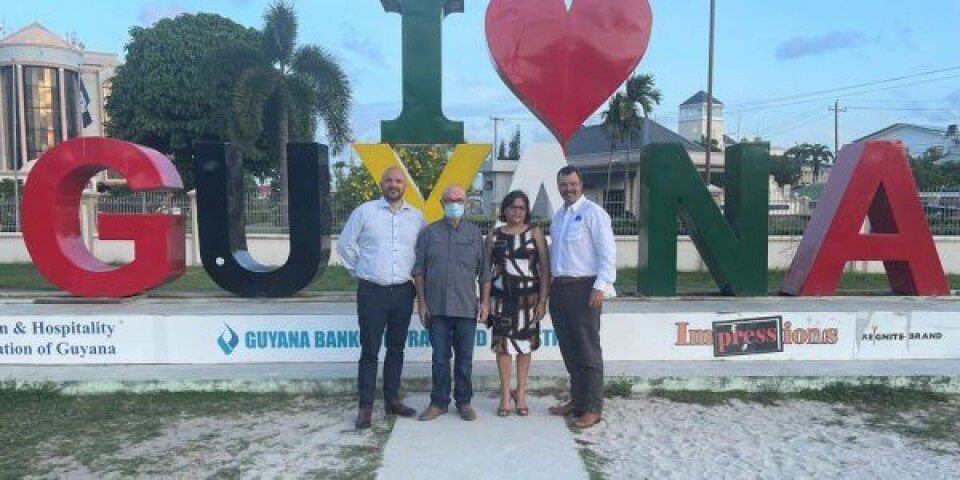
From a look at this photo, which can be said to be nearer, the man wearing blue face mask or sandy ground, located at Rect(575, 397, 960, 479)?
sandy ground, located at Rect(575, 397, 960, 479)

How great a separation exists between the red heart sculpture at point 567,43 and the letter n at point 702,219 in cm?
109

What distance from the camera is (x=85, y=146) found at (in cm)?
758

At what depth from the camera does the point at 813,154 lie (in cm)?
6756

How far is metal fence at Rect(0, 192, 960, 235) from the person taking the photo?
15.5 meters

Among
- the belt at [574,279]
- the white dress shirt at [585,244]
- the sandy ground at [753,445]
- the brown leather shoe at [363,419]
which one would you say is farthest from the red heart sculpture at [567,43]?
the brown leather shoe at [363,419]

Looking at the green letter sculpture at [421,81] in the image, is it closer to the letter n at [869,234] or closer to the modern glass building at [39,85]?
the letter n at [869,234]

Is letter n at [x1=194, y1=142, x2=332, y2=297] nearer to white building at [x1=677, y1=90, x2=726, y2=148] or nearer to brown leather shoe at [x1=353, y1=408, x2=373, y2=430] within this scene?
brown leather shoe at [x1=353, y1=408, x2=373, y2=430]

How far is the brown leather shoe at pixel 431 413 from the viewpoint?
4.89 metres

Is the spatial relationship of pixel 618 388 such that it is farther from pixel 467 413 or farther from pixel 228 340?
pixel 228 340

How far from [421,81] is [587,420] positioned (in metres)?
4.50

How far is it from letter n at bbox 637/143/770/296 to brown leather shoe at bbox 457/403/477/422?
3697mm

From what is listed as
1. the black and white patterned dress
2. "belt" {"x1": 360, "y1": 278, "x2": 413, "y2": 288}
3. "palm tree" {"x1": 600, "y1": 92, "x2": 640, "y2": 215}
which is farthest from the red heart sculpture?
"palm tree" {"x1": 600, "y1": 92, "x2": 640, "y2": 215}

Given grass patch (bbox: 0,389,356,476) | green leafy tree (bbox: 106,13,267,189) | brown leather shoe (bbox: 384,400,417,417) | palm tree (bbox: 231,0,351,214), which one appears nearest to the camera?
grass patch (bbox: 0,389,356,476)

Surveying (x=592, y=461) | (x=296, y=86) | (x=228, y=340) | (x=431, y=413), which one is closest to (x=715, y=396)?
(x=592, y=461)
